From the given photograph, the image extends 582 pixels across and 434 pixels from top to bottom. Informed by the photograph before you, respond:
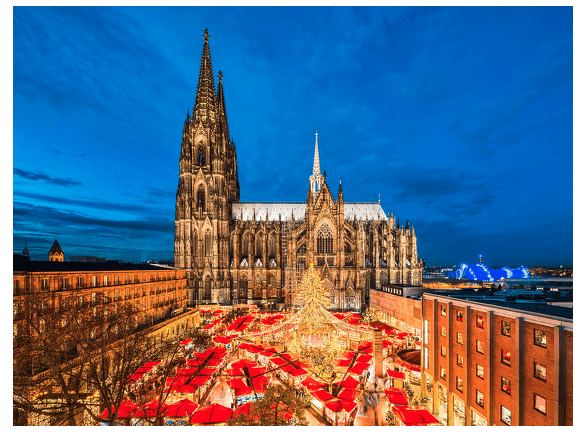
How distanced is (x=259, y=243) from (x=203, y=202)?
15.8 meters

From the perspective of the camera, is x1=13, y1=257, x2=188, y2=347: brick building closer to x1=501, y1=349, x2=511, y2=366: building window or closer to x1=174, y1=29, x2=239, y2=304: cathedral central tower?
x1=174, y1=29, x2=239, y2=304: cathedral central tower

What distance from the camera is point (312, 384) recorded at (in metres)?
22.6

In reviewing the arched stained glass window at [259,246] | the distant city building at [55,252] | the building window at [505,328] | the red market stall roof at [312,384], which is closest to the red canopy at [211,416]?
the red market stall roof at [312,384]

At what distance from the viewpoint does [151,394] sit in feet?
69.4

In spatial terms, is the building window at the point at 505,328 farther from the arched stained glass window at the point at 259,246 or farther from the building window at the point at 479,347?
the arched stained glass window at the point at 259,246

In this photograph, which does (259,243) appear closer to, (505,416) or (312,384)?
(312,384)

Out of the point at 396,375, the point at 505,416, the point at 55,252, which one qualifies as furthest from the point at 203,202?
the point at 55,252

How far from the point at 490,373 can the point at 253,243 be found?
5200 cm

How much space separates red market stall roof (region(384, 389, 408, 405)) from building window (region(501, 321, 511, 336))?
8.27m

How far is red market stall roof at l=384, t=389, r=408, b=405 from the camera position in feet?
66.0

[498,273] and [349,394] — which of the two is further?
[498,273]
